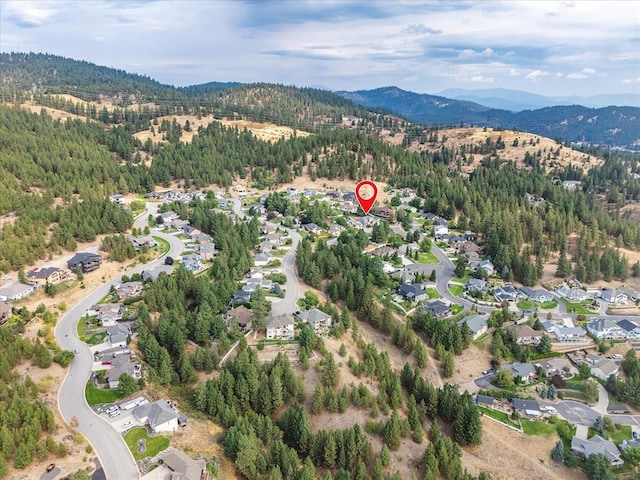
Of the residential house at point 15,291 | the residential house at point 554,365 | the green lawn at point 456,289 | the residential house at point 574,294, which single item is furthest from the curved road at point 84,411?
the residential house at point 574,294

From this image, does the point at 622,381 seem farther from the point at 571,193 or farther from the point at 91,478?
the point at 571,193

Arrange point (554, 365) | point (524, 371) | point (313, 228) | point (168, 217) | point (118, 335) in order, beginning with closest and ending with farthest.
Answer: point (118, 335), point (524, 371), point (554, 365), point (313, 228), point (168, 217)

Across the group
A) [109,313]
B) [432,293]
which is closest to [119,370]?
[109,313]

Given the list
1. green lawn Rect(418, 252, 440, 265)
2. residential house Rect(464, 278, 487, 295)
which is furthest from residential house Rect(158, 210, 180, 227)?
residential house Rect(464, 278, 487, 295)

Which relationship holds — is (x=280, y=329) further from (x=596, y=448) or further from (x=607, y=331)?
(x=607, y=331)

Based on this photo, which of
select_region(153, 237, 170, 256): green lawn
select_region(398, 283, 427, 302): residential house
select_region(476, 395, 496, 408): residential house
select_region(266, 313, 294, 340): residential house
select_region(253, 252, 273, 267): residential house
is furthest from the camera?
select_region(153, 237, 170, 256): green lawn

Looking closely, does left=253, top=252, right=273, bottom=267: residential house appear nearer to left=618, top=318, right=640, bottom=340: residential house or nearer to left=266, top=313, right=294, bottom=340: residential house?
left=266, top=313, right=294, bottom=340: residential house

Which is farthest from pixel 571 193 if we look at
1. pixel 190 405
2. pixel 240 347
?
pixel 190 405
